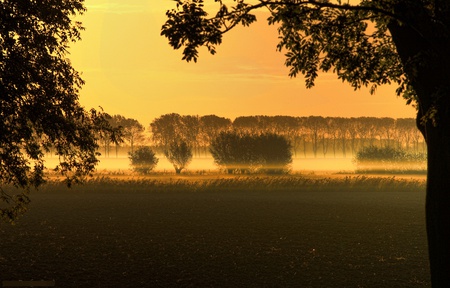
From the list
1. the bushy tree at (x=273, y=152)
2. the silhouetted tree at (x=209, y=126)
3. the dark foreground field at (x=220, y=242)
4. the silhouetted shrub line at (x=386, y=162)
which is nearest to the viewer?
the dark foreground field at (x=220, y=242)

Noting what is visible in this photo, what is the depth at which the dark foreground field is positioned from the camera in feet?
52.0

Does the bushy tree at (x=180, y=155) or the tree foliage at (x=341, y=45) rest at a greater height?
the tree foliage at (x=341, y=45)

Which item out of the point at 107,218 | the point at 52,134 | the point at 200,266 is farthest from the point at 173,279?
the point at 107,218

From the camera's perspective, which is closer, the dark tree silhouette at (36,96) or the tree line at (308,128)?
the dark tree silhouette at (36,96)

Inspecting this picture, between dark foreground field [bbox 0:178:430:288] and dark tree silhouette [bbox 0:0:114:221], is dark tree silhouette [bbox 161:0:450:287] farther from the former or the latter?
dark tree silhouette [bbox 0:0:114:221]

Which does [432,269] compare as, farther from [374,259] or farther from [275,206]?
[275,206]

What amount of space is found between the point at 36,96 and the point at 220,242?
9956 millimetres

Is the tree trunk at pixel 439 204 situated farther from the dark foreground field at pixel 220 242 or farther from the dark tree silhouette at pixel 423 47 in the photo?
the dark foreground field at pixel 220 242

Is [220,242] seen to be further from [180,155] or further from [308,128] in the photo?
[308,128]

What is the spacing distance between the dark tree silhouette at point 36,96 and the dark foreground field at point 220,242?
142 inches

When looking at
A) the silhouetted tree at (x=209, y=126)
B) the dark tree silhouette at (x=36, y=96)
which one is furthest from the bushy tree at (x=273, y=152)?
the silhouetted tree at (x=209, y=126)

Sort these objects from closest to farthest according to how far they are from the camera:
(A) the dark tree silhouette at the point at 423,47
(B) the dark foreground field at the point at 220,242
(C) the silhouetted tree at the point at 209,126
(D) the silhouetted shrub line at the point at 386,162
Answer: (A) the dark tree silhouette at the point at 423,47, (B) the dark foreground field at the point at 220,242, (D) the silhouetted shrub line at the point at 386,162, (C) the silhouetted tree at the point at 209,126

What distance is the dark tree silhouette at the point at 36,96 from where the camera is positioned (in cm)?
1588

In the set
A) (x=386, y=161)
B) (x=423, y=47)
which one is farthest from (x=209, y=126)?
(x=423, y=47)
